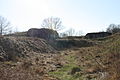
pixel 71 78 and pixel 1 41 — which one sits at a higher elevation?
pixel 1 41

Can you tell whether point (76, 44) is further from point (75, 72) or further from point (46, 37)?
point (75, 72)

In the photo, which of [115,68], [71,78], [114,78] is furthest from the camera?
[71,78]

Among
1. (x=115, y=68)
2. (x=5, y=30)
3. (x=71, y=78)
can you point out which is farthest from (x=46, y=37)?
(x=115, y=68)

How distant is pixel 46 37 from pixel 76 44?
19.8ft

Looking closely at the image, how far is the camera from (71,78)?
9.34 meters

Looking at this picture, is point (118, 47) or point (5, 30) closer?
point (118, 47)

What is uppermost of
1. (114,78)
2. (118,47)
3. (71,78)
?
(118,47)

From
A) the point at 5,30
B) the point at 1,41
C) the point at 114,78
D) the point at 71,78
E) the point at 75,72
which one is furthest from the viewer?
the point at 5,30

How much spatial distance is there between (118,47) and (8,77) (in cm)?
518

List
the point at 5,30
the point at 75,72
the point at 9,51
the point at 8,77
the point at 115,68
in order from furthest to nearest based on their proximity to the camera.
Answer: the point at 5,30 → the point at 9,51 → the point at 75,72 → the point at 8,77 → the point at 115,68

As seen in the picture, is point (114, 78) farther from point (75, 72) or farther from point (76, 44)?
point (76, 44)

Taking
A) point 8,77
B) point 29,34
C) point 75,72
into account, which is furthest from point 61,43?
point 8,77

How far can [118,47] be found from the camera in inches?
374

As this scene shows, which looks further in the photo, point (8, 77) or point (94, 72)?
point (94, 72)
